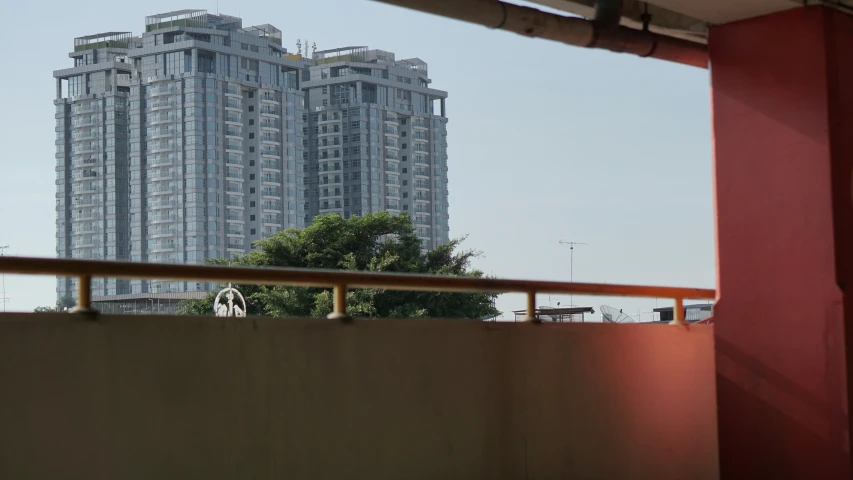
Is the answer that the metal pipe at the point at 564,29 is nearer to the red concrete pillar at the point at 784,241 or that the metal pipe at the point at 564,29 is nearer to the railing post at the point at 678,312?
the red concrete pillar at the point at 784,241

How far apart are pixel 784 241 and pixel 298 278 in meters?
2.24

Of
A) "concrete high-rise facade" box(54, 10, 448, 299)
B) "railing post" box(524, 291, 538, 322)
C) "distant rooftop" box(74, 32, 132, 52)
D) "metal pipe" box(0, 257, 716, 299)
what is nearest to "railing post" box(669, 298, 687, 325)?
"metal pipe" box(0, 257, 716, 299)

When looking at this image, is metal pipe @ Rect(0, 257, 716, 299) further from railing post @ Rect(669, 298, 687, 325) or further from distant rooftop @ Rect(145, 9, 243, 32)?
distant rooftop @ Rect(145, 9, 243, 32)

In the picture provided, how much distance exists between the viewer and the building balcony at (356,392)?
8.52 ft

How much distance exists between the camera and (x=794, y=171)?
4207mm

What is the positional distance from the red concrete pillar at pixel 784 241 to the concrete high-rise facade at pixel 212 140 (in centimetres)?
8226

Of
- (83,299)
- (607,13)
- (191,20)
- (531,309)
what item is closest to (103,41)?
(191,20)

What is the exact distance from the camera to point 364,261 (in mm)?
49375

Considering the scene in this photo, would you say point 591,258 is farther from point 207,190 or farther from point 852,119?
point 852,119

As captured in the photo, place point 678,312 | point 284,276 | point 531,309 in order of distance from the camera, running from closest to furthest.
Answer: point 284,276 → point 531,309 → point 678,312

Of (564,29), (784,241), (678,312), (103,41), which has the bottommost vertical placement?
(678,312)

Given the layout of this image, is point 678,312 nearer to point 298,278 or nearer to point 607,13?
point 607,13

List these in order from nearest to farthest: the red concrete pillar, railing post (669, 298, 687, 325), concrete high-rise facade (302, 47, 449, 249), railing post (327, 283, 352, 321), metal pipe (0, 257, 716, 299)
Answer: metal pipe (0, 257, 716, 299), railing post (327, 283, 352, 321), the red concrete pillar, railing post (669, 298, 687, 325), concrete high-rise facade (302, 47, 449, 249)

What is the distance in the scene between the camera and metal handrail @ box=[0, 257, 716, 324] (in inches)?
100
